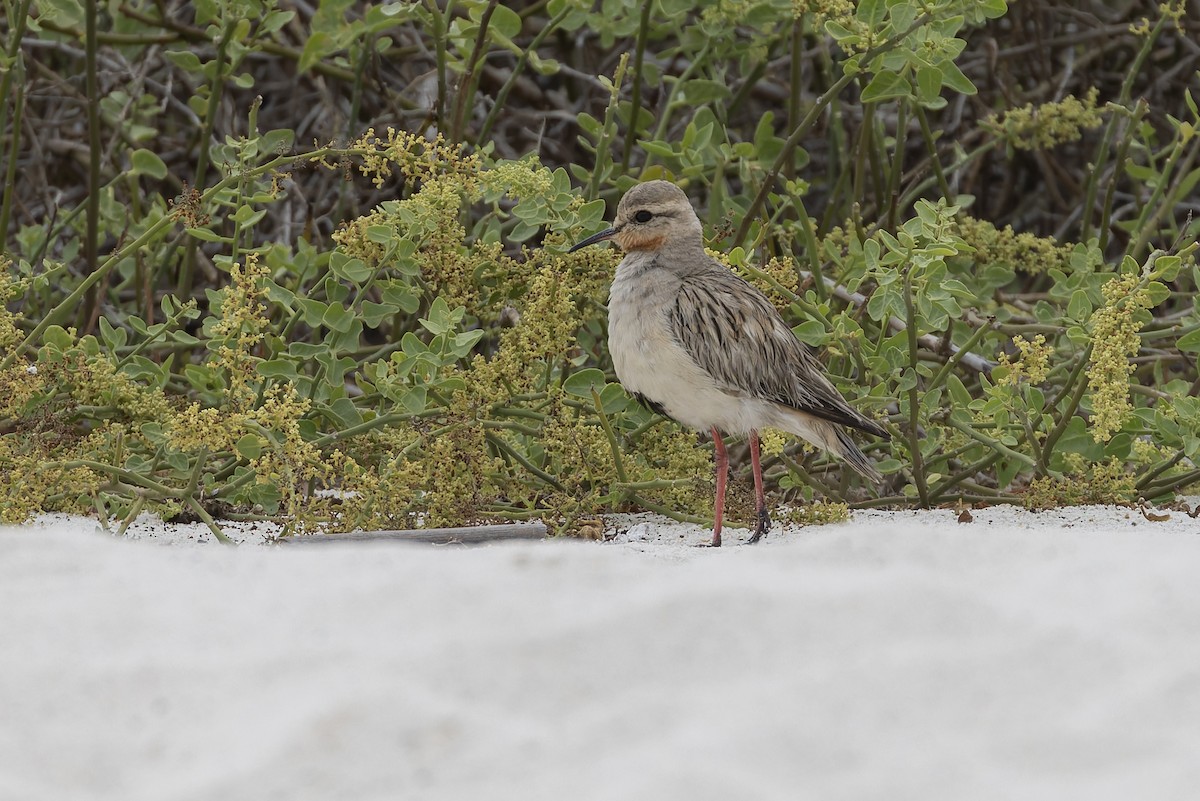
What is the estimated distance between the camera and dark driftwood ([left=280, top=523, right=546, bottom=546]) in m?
4.05

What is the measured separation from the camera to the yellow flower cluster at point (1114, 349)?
4.06 m

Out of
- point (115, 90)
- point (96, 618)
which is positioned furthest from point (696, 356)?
point (115, 90)

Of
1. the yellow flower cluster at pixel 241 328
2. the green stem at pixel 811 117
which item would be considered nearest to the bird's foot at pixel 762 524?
the green stem at pixel 811 117

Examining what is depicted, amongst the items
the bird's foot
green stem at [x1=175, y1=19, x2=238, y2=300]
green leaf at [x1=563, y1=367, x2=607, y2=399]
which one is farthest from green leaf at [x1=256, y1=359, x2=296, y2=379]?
green stem at [x1=175, y1=19, x2=238, y2=300]

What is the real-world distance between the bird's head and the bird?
4.2 inches

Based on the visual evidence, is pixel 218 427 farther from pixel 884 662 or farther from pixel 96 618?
pixel 884 662

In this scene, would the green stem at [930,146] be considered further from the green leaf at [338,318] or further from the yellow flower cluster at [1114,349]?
the green leaf at [338,318]

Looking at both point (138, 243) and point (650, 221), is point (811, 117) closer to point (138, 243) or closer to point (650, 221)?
point (650, 221)

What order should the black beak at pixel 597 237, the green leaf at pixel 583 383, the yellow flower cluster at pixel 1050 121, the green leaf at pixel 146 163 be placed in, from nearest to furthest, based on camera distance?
the green leaf at pixel 583 383 < the black beak at pixel 597 237 < the green leaf at pixel 146 163 < the yellow flower cluster at pixel 1050 121

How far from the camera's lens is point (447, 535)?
13.5 ft

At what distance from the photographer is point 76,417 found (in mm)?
4645

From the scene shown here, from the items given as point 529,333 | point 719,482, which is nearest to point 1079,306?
point 719,482

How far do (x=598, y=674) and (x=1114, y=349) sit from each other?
7.01ft

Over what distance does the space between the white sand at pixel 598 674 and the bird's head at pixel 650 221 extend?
5.76 ft
